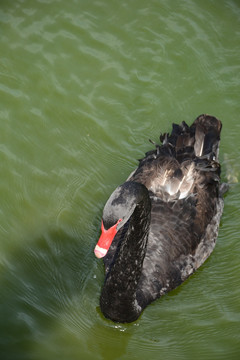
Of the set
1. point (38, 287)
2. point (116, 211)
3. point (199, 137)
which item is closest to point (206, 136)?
point (199, 137)

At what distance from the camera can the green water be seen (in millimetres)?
5641

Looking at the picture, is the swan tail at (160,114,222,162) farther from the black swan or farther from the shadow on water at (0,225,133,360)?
the shadow on water at (0,225,133,360)

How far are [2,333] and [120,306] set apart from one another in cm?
110

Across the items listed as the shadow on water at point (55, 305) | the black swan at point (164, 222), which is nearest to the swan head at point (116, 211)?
the black swan at point (164, 222)

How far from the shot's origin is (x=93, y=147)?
24.7 ft

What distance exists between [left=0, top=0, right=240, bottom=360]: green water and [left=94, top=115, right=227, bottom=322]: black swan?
225 mm

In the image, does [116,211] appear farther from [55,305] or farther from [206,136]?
Result: [206,136]

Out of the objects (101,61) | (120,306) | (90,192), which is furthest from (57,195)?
(101,61)

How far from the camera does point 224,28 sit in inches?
366

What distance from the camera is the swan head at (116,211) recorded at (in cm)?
457

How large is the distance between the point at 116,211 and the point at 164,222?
179 centimetres

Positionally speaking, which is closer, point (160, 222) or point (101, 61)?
point (160, 222)

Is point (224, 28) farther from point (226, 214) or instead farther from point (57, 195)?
point (57, 195)

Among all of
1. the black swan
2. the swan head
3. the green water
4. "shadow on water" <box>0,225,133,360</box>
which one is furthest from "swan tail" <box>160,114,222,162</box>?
the swan head
